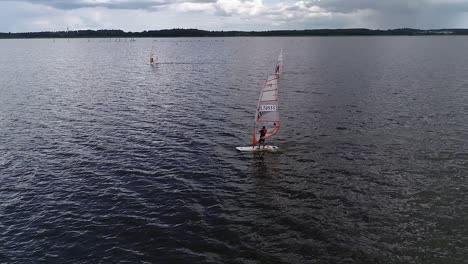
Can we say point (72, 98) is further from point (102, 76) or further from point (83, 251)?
point (83, 251)

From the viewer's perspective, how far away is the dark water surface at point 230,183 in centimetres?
2608

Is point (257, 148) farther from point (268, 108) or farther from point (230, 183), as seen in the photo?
point (230, 183)

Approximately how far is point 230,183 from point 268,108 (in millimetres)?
13515

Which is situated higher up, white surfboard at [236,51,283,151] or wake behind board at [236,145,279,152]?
white surfboard at [236,51,283,151]

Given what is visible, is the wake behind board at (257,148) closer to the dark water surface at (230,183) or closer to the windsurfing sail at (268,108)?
the windsurfing sail at (268,108)

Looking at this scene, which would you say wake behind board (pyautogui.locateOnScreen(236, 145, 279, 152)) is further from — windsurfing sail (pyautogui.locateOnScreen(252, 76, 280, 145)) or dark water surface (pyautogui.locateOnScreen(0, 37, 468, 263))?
dark water surface (pyautogui.locateOnScreen(0, 37, 468, 263))

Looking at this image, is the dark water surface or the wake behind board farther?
the wake behind board

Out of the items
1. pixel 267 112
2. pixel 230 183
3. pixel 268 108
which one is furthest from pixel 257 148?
pixel 230 183

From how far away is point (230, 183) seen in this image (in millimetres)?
36312

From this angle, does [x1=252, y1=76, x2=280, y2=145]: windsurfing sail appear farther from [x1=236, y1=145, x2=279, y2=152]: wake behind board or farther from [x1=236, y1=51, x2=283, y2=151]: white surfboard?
[x1=236, y1=145, x2=279, y2=152]: wake behind board

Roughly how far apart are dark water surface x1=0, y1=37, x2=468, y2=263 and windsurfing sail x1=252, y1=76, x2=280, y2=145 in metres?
3.16

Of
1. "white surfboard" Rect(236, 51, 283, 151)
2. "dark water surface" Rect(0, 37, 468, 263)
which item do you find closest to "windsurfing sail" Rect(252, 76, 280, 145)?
"white surfboard" Rect(236, 51, 283, 151)

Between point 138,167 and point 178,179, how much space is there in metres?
5.70

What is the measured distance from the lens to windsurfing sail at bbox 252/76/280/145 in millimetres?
44969
